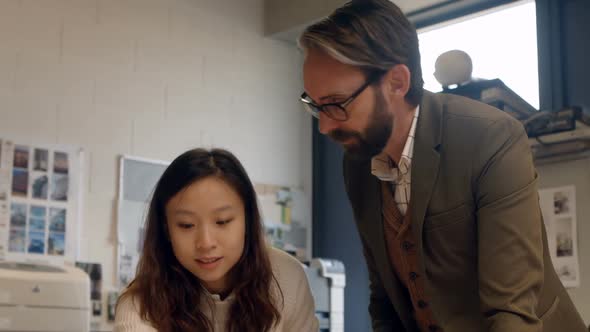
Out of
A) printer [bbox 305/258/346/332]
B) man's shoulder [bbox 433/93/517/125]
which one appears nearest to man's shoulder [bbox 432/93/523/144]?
man's shoulder [bbox 433/93/517/125]

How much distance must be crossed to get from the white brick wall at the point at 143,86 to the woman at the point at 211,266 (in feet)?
6.30

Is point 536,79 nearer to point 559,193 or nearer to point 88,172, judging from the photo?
point 559,193

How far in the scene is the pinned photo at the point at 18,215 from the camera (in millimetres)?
3352

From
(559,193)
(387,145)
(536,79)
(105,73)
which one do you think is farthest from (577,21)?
(387,145)

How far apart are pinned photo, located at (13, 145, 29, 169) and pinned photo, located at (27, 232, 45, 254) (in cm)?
29

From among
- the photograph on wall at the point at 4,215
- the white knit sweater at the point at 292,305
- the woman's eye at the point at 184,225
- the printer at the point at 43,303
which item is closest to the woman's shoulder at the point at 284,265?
the white knit sweater at the point at 292,305

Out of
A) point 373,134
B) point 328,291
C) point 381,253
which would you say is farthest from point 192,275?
point 328,291

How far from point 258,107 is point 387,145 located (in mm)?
2917

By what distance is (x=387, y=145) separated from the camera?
4.68ft

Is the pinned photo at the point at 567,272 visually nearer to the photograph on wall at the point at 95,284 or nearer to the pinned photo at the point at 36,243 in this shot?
the photograph on wall at the point at 95,284

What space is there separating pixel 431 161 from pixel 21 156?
2.45m

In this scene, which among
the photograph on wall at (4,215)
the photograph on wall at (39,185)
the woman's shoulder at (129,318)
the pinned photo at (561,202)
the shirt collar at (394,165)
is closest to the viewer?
the shirt collar at (394,165)

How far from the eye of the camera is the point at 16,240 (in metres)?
3.35

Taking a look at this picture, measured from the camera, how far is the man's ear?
1.35 m
